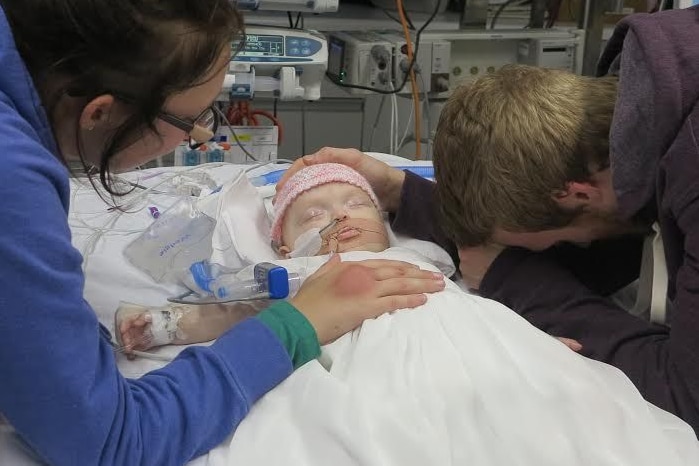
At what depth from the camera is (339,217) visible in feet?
5.08

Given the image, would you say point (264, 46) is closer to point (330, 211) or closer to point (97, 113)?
point (330, 211)

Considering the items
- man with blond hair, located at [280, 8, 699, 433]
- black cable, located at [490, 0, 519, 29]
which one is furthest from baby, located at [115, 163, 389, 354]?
black cable, located at [490, 0, 519, 29]

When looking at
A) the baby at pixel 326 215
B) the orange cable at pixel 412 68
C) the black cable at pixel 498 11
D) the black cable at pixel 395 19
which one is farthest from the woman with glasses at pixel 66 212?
the black cable at pixel 498 11

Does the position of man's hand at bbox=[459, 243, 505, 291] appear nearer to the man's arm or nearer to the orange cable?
the man's arm

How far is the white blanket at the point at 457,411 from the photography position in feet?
2.96

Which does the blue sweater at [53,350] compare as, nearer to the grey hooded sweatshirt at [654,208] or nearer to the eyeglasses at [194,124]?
the eyeglasses at [194,124]

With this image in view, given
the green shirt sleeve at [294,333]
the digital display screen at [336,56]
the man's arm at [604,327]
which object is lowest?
the man's arm at [604,327]

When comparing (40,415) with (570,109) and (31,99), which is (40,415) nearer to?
(31,99)

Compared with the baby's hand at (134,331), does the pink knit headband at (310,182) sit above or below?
above

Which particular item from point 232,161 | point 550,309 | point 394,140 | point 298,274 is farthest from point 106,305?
point 394,140

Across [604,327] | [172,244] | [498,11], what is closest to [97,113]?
[172,244]

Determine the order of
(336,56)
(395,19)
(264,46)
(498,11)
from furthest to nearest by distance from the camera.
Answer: (498,11) < (395,19) < (336,56) < (264,46)

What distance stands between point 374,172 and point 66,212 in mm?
943

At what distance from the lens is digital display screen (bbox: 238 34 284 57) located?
6.93 feet
